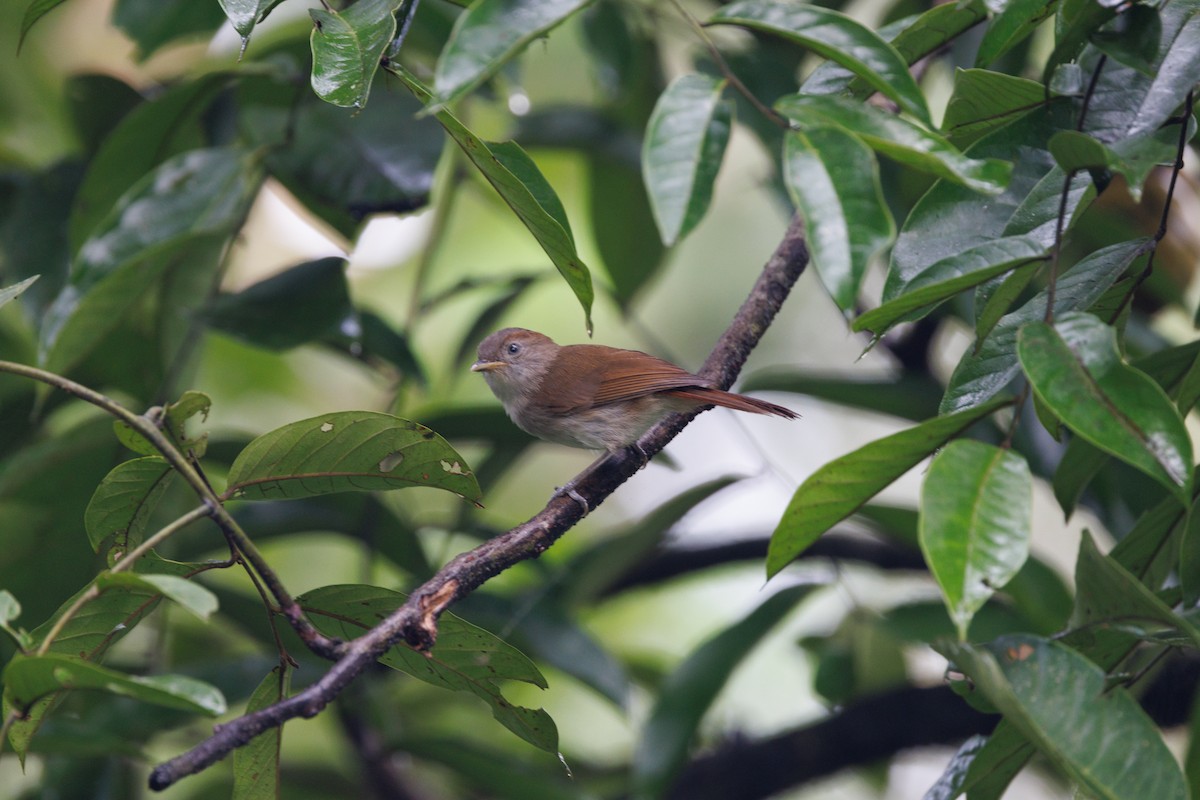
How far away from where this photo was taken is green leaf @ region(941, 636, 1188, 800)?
1.21 m

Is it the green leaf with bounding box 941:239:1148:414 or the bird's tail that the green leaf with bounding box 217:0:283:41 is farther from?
the bird's tail

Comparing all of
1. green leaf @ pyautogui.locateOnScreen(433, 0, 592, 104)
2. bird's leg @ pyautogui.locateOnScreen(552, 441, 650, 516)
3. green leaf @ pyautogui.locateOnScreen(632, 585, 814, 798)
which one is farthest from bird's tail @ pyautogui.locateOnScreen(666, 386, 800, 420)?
green leaf @ pyautogui.locateOnScreen(433, 0, 592, 104)

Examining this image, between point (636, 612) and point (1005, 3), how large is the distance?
402 cm

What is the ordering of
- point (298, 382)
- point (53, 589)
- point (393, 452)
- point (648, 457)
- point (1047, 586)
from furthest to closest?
point (298, 382) → point (1047, 586) → point (53, 589) → point (648, 457) → point (393, 452)

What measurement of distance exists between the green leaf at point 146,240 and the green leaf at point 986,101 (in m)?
1.63

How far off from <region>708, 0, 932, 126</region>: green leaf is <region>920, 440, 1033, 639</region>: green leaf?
0.40 meters

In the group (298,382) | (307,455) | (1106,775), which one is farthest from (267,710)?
(298,382)

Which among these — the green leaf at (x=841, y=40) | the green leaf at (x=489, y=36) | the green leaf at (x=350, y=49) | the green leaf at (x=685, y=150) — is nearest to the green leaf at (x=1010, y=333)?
the green leaf at (x=841, y=40)

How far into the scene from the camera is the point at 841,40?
1316 mm

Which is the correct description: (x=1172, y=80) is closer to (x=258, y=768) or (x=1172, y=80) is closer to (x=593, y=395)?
(x=258, y=768)

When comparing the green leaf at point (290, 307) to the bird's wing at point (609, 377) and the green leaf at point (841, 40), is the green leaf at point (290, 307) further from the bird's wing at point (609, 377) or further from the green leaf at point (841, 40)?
the green leaf at point (841, 40)

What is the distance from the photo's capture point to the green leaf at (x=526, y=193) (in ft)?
4.68

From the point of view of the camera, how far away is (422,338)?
18.3 ft

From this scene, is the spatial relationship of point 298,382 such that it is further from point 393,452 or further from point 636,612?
point 393,452
